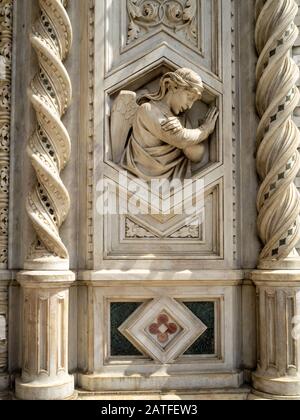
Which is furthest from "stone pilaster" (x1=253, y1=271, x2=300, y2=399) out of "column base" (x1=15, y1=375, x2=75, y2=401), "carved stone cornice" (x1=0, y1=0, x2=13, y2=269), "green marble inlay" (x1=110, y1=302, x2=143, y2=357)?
"carved stone cornice" (x1=0, y1=0, x2=13, y2=269)

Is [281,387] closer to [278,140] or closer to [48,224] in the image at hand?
[278,140]

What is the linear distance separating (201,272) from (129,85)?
5.80 feet

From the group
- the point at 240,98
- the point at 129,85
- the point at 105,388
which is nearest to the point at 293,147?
the point at 240,98

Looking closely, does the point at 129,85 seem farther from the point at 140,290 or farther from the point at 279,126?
the point at 140,290

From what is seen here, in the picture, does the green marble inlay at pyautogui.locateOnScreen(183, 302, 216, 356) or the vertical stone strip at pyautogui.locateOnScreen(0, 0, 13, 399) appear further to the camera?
the green marble inlay at pyautogui.locateOnScreen(183, 302, 216, 356)

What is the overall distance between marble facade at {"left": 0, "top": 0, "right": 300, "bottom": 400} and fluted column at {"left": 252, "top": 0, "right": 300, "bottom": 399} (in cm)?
1

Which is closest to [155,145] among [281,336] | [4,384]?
[281,336]

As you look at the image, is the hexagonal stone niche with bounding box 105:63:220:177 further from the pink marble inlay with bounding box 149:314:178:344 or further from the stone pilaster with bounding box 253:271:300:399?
the pink marble inlay with bounding box 149:314:178:344

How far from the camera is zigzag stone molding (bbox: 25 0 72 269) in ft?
13.8

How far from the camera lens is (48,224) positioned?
4207 mm

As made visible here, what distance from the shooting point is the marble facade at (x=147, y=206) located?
4234 millimetres

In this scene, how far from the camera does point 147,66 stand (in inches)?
176

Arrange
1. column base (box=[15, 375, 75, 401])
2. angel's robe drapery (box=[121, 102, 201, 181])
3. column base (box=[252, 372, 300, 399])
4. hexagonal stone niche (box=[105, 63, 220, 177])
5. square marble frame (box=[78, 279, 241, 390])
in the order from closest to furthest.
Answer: column base (box=[15, 375, 75, 401])
column base (box=[252, 372, 300, 399])
square marble frame (box=[78, 279, 241, 390])
angel's robe drapery (box=[121, 102, 201, 181])
hexagonal stone niche (box=[105, 63, 220, 177])
